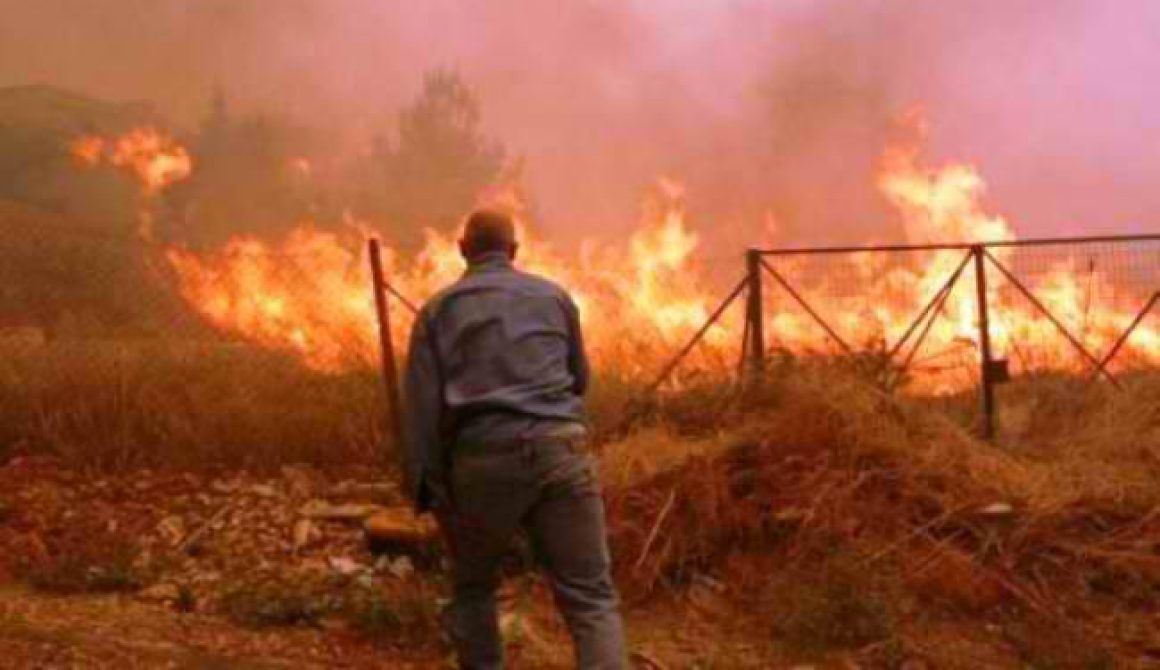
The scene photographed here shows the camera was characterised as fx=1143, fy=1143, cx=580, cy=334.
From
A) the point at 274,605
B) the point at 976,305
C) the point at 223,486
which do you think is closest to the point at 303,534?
the point at 223,486

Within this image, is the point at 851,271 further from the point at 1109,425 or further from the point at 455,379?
the point at 455,379

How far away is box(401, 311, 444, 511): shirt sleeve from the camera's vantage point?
4078mm

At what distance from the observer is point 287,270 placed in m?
10.1

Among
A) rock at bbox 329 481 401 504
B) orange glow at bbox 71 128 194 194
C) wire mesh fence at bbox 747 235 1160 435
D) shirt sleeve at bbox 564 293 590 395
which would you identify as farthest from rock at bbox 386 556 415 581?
orange glow at bbox 71 128 194 194

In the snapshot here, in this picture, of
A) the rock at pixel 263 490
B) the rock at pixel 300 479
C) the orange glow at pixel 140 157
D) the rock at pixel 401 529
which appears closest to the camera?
the rock at pixel 401 529

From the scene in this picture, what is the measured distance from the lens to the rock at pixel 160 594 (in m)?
6.26

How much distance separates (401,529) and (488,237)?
3.08 meters

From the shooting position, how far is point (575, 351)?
14.2ft

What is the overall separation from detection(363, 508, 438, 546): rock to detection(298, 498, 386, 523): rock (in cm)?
31

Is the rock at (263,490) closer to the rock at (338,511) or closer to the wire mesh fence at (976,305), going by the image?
the rock at (338,511)

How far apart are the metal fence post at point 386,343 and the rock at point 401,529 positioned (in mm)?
1332

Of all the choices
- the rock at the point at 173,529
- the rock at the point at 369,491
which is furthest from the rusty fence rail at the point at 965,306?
the rock at the point at 173,529

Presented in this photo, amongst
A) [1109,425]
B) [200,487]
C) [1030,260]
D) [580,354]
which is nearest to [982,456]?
[1109,425]

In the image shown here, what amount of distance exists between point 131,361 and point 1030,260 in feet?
25.5
